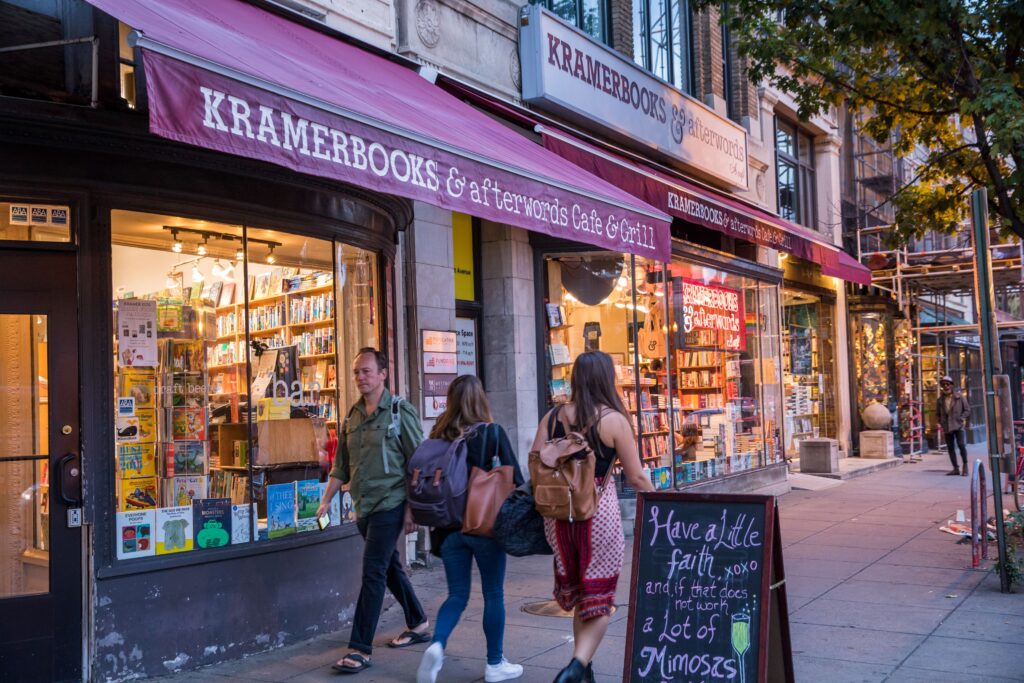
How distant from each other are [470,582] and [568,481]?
3.48 ft

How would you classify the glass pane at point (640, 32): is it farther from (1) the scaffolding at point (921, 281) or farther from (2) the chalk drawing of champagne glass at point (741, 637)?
(2) the chalk drawing of champagne glass at point (741, 637)

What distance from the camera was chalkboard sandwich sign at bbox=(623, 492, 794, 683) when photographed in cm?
484

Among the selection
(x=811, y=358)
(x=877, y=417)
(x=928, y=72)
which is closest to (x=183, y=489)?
(x=928, y=72)

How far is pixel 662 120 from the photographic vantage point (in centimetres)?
1455

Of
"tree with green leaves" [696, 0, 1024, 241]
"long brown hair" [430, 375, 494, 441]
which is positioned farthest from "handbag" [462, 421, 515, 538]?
"tree with green leaves" [696, 0, 1024, 241]

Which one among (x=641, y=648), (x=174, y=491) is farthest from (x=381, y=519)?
(x=641, y=648)

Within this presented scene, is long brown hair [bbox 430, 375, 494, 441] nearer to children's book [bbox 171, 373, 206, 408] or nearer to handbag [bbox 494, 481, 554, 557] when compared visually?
handbag [bbox 494, 481, 554, 557]

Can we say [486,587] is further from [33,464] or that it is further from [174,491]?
[33,464]

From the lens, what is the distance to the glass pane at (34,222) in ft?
19.5

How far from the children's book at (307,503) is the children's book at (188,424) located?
861mm

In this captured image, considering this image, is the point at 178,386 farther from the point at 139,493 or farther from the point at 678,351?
the point at 678,351

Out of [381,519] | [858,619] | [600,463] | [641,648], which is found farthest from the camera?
[858,619]

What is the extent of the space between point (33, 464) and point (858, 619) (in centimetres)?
568

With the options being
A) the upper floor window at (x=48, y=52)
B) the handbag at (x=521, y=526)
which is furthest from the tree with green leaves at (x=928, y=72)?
the upper floor window at (x=48, y=52)
